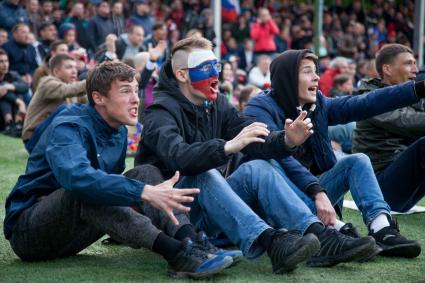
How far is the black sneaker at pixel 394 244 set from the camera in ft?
15.3

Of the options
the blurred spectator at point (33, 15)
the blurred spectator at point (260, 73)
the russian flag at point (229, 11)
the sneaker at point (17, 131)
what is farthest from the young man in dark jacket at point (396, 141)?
the russian flag at point (229, 11)

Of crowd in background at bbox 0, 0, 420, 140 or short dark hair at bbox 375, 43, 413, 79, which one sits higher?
short dark hair at bbox 375, 43, 413, 79

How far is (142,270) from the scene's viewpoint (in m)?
4.38

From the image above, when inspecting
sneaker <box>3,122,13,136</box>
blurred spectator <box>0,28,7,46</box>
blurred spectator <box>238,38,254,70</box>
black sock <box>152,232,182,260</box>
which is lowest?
sneaker <box>3,122,13,136</box>

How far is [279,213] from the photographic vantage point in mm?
4500

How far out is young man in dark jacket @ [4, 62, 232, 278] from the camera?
3.97 meters

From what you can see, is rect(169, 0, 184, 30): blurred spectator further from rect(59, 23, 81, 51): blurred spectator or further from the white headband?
the white headband

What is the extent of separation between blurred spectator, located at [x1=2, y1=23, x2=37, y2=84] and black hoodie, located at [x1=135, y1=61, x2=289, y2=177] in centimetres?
886

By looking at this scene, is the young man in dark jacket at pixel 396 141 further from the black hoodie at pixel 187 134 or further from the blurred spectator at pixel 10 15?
the blurred spectator at pixel 10 15

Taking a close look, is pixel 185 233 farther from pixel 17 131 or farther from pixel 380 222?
pixel 17 131

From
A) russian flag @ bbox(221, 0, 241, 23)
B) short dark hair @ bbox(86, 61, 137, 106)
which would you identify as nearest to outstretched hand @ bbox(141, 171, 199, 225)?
short dark hair @ bbox(86, 61, 137, 106)

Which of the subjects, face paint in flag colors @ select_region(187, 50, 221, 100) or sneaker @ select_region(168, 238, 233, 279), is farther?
face paint in flag colors @ select_region(187, 50, 221, 100)

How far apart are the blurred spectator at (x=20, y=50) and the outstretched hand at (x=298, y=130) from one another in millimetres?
9436

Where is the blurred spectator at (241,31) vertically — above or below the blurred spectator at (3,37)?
below
